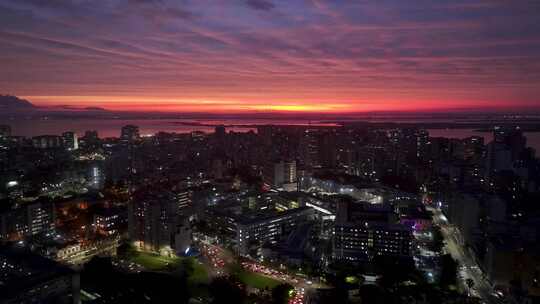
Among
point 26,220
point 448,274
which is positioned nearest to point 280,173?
point 26,220

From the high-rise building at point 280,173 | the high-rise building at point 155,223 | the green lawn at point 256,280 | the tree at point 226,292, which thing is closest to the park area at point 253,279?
the green lawn at point 256,280

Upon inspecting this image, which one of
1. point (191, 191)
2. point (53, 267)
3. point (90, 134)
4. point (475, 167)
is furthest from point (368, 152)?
point (90, 134)

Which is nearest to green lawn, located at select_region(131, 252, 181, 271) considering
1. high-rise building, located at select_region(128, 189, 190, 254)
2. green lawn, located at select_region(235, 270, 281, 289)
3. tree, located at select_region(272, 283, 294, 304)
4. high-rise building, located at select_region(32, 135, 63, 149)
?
Result: high-rise building, located at select_region(128, 189, 190, 254)

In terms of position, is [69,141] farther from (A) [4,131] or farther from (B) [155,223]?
(B) [155,223]

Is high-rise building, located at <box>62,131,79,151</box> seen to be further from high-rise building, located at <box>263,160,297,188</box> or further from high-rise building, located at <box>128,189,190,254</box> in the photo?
high-rise building, located at <box>128,189,190,254</box>

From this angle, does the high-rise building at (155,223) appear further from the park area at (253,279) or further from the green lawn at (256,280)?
the green lawn at (256,280)

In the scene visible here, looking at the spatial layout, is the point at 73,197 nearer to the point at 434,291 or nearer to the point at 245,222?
the point at 245,222
